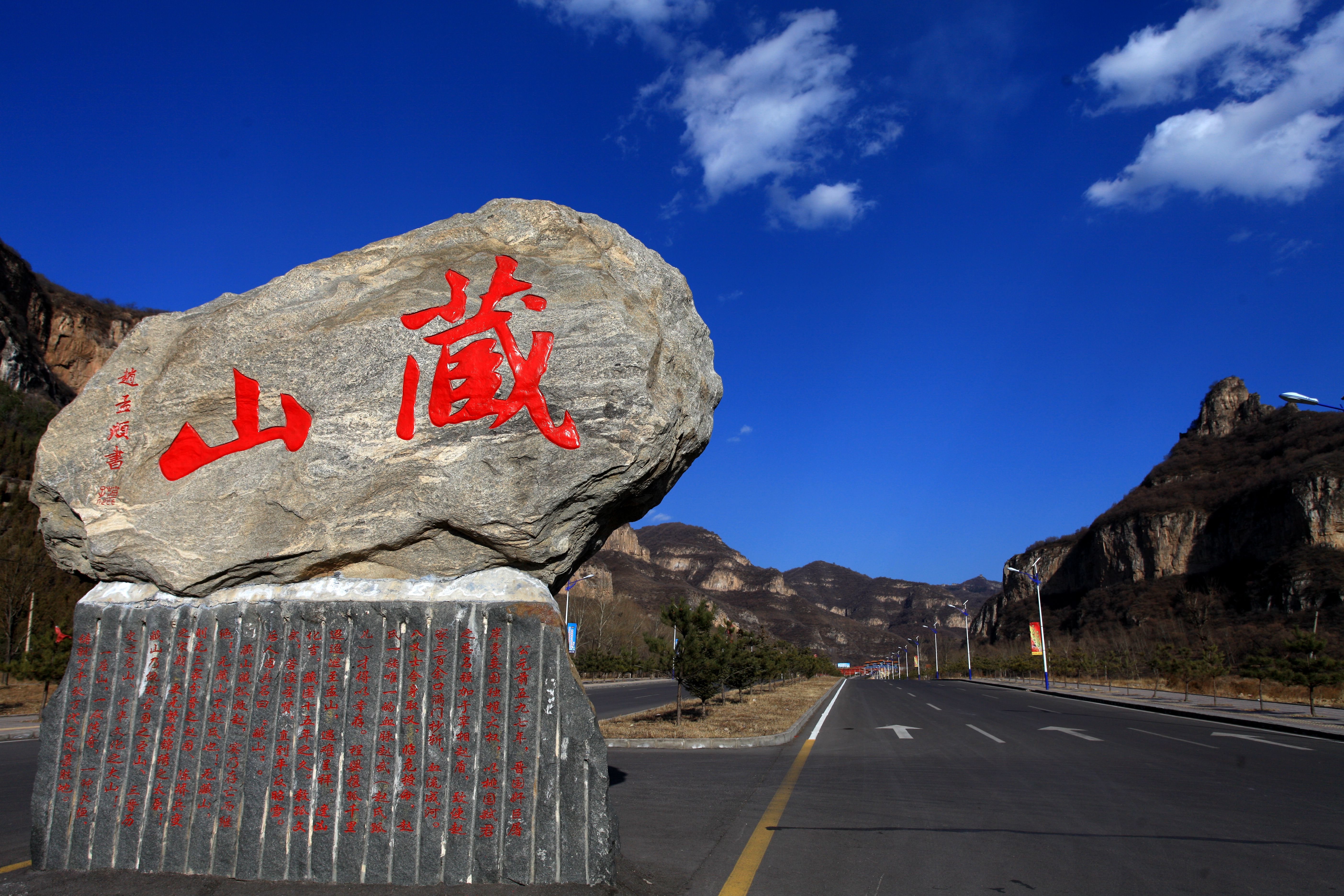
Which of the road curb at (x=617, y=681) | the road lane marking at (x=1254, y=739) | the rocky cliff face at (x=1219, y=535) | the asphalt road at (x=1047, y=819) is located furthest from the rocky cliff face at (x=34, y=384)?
the rocky cliff face at (x=1219, y=535)

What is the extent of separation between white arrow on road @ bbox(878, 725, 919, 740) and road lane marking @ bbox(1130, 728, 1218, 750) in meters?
3.86

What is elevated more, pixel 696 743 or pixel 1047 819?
pixel 1047 819

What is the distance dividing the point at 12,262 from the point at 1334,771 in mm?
71822

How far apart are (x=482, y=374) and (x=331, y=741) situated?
2.27 meters

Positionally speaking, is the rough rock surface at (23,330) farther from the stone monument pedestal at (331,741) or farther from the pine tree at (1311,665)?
the pine tree at (1311,665)

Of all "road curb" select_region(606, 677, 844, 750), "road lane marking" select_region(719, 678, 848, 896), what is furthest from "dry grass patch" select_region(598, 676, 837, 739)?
"road lane marking" select_region(719, 678, 848, 896)

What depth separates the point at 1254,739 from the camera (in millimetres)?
12016

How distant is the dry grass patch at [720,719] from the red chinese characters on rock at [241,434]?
19.7 feet

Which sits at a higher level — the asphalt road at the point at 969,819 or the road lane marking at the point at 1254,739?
the asphalt road at the point at 969,819

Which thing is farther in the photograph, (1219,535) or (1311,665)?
(1219,535)

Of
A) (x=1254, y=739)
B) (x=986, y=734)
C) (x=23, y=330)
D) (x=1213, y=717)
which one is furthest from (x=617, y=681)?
(x=23, y=330)

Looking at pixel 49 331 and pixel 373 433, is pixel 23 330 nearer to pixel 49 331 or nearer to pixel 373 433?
pixel 49 331

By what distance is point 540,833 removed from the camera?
3.95 metres

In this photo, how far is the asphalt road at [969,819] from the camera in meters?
4.34
